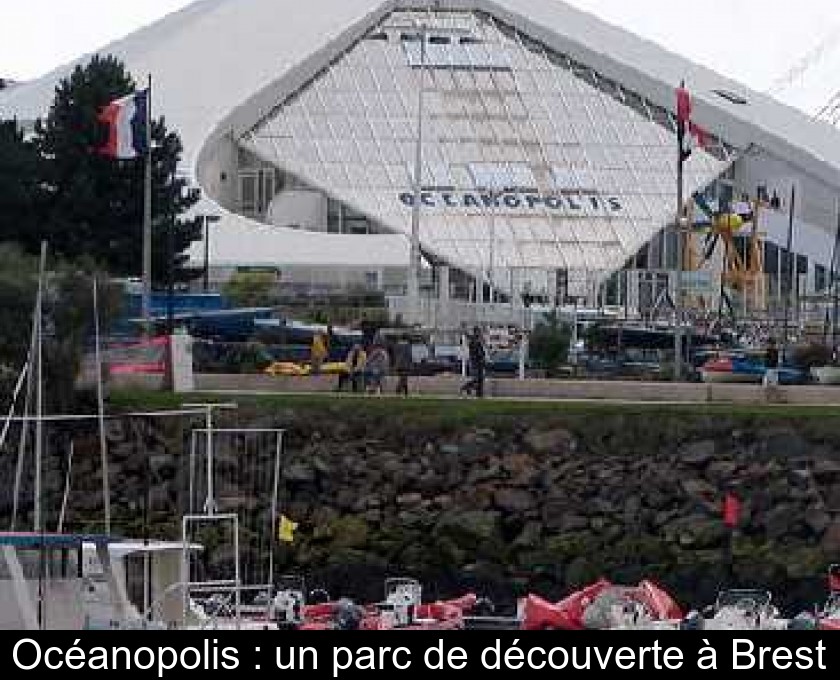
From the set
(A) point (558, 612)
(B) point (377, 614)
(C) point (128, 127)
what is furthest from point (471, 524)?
(C) point (128, 127)

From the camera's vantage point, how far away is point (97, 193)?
6575cm

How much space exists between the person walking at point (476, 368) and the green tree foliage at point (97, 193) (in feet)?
40.0

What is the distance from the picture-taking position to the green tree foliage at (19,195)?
214 feet

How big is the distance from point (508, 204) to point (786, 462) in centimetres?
4748

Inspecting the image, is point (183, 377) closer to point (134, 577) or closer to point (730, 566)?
point (730, 566)

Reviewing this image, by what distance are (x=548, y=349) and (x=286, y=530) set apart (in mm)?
18903

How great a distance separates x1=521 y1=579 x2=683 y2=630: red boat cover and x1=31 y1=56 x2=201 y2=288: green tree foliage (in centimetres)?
2589

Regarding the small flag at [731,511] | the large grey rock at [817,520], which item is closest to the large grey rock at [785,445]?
the small flag at [731,511]

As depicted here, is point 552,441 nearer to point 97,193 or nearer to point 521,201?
point 97,193

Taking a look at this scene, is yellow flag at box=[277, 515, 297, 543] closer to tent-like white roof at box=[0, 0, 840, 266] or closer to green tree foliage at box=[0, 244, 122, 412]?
green tree foliage at box=[0, 244, 122, 412]

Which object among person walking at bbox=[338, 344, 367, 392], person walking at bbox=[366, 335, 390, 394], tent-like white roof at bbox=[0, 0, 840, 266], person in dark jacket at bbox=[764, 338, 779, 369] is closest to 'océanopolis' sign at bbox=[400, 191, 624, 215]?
tent-like white roof at bbox=[0, 0, 840, 266]
